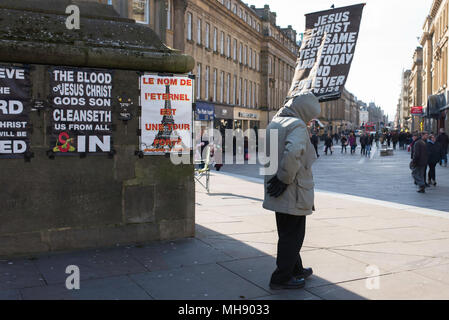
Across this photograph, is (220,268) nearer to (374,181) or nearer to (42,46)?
(42,46)

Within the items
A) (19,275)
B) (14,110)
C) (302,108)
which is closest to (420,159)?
(302,108)

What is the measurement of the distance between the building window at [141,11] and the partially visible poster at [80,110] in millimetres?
23672

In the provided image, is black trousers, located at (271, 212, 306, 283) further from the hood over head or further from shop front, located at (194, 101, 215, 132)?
shop front, located at (194, 101, 215, 132)

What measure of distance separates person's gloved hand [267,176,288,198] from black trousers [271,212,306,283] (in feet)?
0.79

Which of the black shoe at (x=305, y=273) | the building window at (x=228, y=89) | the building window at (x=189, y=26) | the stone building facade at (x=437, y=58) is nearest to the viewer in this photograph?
the black shoe at (x=305, y=273)

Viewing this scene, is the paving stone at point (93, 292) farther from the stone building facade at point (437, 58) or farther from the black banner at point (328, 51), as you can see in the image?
the stone building facade at point (437, 58)

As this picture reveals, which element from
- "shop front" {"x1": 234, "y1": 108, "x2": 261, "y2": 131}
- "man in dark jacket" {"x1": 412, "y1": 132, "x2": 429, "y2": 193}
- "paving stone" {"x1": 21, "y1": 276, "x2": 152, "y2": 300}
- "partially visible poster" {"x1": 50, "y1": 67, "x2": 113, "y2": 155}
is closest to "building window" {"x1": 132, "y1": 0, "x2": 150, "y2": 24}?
"shop front" {"x1": 234, "y1": 108, "x2": 261, "y2": 131}

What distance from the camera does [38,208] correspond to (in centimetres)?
562

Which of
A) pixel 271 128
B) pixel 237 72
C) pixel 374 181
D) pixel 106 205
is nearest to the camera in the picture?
pixel 271 128

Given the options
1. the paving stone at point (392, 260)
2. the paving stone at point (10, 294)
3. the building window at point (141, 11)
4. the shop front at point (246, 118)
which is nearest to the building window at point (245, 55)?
the shop front at point (246, 118)

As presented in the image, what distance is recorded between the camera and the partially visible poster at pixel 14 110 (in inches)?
215

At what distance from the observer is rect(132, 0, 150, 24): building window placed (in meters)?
28.6
